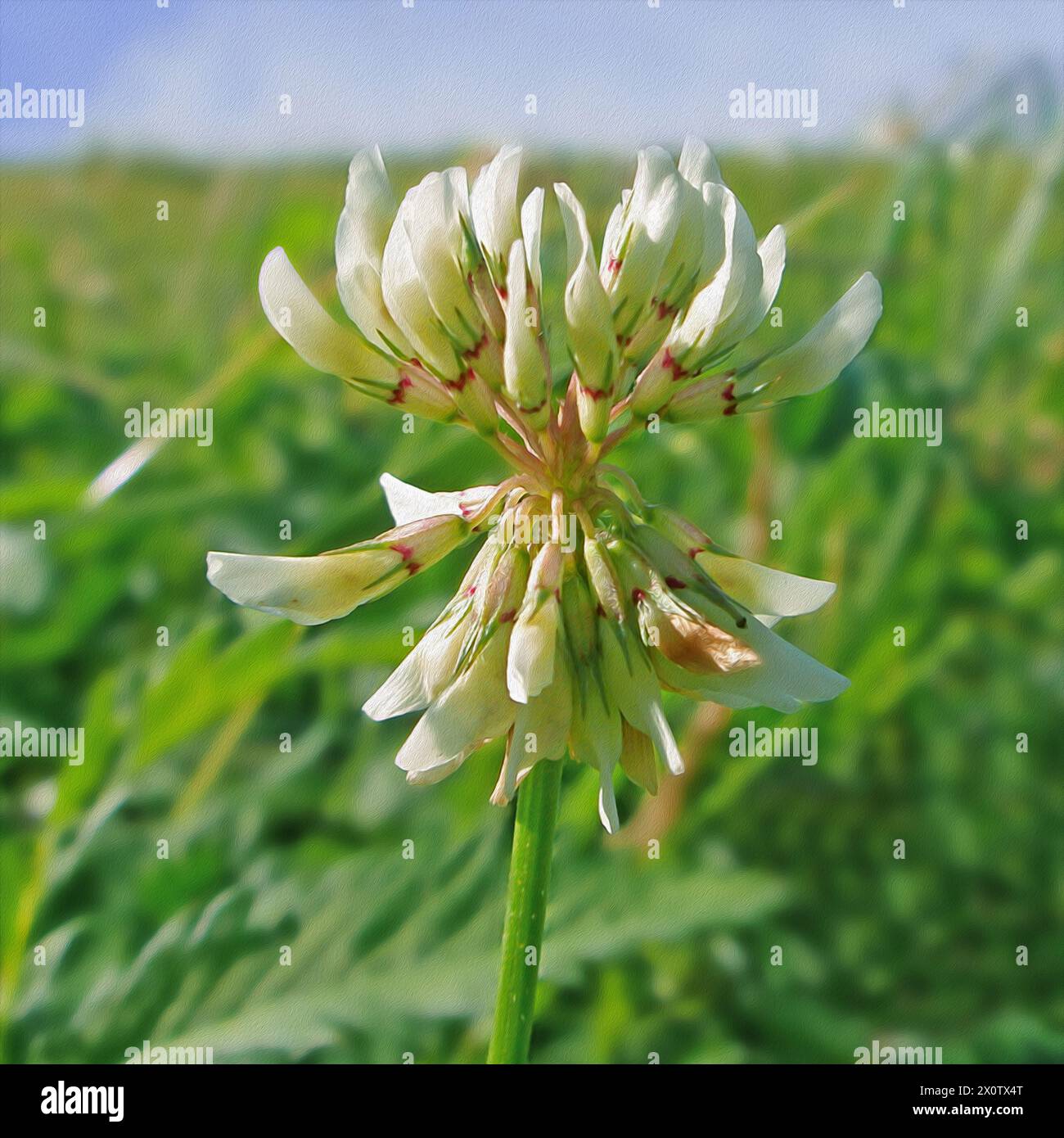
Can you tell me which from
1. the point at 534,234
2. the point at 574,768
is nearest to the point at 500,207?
the point at 534,234

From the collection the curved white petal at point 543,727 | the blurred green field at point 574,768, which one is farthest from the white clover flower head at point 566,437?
the blurred green field at point 574,768

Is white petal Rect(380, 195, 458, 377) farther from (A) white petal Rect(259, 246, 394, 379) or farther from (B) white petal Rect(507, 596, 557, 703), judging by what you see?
(B) white petal Rect(507, 596, 557, 703)

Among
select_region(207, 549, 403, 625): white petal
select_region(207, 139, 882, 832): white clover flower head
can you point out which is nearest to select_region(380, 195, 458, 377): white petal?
select_region(207, 139, 882, 832): white clover flower head

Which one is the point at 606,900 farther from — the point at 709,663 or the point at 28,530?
the point at 28,530

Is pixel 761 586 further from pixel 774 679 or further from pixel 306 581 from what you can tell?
pixel 306 581

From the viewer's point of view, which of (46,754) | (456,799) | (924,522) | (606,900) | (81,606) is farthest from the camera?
(924,522)
